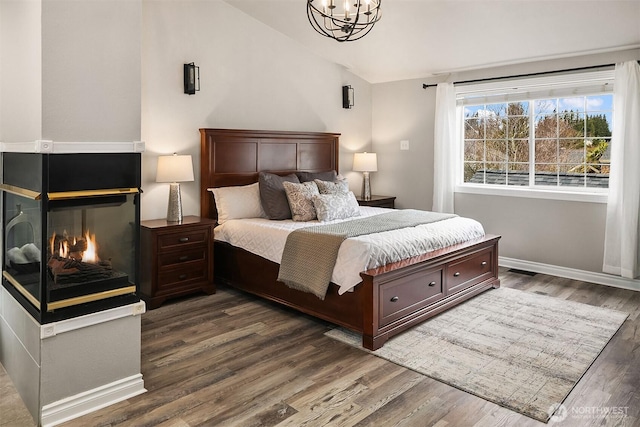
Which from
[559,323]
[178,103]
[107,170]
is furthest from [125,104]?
[559,323]

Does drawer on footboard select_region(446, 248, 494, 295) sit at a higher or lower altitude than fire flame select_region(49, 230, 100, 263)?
lower

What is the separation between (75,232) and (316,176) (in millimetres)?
3210

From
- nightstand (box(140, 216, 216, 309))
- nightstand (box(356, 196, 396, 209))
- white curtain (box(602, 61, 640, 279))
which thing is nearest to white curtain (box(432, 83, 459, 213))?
nightstand (box(356, 196, 396, 209))

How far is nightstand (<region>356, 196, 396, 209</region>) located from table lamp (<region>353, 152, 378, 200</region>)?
0.12 m

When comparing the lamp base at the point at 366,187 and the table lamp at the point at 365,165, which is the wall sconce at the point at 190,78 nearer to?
the table lamp at the point at 365,165

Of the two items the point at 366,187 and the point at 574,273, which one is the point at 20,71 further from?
the point at 574,273

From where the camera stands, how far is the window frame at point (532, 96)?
468 centimetres

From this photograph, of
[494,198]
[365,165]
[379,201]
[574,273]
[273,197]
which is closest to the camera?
[273,197]

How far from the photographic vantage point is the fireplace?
2.22 metres

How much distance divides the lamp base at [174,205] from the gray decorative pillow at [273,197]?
0.81 meters

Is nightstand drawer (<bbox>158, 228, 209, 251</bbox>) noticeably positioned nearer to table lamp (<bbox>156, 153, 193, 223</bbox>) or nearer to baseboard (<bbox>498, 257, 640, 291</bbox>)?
table lamp (<bbox>156, 153, 193, 223</bbox>)

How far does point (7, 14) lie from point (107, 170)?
41.5 inches

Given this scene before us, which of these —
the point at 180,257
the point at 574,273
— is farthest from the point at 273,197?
the point at 574,273
